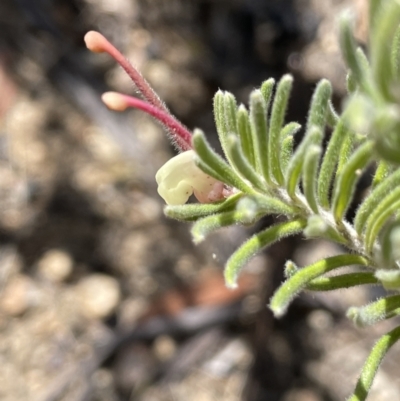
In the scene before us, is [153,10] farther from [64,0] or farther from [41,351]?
[41,351]

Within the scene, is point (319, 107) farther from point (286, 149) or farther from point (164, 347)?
point (164, 347)

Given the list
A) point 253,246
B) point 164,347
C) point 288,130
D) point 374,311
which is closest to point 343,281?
point 374,311

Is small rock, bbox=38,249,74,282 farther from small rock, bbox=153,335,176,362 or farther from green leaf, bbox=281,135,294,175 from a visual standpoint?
green leaf, bbox=281,135,294,175

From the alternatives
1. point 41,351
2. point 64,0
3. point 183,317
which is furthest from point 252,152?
point 64,0

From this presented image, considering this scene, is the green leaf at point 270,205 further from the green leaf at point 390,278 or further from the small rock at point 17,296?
the small rock at point 17,296

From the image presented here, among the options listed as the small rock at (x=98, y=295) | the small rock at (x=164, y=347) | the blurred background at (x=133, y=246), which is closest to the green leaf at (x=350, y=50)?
the blurred background at (x=133, y=246)

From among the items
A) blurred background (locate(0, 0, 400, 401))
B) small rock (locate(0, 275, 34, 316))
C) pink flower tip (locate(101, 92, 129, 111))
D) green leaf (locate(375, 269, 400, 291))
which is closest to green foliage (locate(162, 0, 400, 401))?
green leaf (locate(375, 269, 400, 291))
